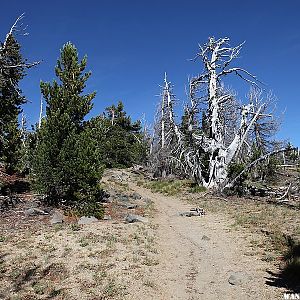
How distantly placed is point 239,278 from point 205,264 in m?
1.31

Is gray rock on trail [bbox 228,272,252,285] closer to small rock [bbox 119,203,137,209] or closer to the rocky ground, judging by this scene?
the rocky ground

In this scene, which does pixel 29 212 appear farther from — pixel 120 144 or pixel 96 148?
pixel 120 144

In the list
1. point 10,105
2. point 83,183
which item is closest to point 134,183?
point 10,105

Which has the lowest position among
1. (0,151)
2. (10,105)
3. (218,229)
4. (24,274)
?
(24,274)

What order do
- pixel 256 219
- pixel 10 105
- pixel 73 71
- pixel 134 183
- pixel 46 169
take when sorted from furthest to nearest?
pixel 134 183 < pixel 10 105 < pixel 73 71 < pixel 46 169 < pixel 256 219

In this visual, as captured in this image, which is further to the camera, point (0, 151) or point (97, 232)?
point (0, 151)

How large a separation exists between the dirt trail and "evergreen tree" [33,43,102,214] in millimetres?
3558

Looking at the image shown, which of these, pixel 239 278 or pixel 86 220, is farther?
pixel 86 220

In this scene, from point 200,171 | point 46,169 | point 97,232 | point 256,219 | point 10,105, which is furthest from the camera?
point 200,171

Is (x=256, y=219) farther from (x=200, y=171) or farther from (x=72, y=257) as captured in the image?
(x=200, y=171)

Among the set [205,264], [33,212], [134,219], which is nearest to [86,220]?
[134,219]

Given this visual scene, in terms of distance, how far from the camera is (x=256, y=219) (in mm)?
13164

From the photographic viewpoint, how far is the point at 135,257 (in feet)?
29.3

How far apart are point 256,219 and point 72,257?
738cm
